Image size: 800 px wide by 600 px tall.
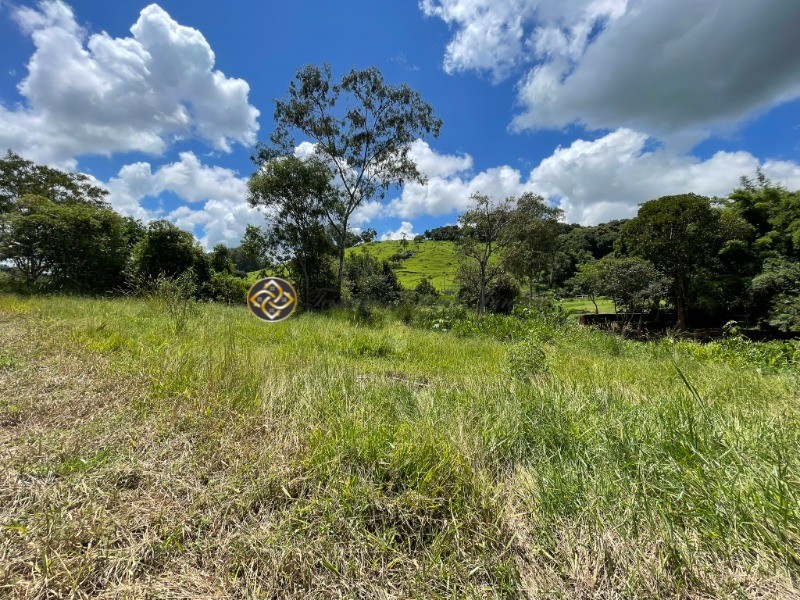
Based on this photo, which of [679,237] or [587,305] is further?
[587,305]

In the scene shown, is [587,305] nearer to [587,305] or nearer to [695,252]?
[587,305]

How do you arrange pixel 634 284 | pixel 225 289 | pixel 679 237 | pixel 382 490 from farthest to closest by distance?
pixel 634 284
pixel 679 237
pixel 225 289
pixel 382 490

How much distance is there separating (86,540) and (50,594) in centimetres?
23

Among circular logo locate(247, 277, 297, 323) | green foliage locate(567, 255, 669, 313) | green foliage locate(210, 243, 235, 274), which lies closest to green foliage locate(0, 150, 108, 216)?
green foliage locate(210, 243, 235, 274)

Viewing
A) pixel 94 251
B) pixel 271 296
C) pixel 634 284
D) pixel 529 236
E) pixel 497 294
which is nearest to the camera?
pixel 271 296

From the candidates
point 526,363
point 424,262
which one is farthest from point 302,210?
point 424,262

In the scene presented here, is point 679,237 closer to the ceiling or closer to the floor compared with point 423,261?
closer to the floor

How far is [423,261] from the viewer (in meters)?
60.3

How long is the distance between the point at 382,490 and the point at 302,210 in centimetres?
1404

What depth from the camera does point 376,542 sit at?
4.61 ft

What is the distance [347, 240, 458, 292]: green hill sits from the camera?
4797 centimetres

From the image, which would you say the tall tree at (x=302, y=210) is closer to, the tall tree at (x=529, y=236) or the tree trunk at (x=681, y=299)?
the tall tree at (x=529, y=236)

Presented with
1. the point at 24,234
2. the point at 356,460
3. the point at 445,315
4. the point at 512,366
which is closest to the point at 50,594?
the point at 356,460

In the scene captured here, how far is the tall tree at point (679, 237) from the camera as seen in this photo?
17.7 meters
